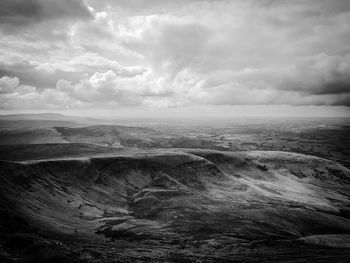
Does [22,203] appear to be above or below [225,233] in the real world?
above

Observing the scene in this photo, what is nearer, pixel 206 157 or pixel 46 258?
pixel 46 258

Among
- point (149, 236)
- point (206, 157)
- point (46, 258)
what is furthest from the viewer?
point (206, 157)

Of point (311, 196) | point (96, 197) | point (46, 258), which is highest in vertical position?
point (46, 258)

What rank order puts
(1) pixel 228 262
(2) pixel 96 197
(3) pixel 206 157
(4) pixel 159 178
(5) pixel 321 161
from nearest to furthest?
1. (1) pixel 228 262
2. (2) pixel 96 197
3. (4) pixel 159 178
4. (3) pixel 206 157
5. (5) pixel 321 161

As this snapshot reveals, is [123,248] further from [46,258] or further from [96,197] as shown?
[96,197]

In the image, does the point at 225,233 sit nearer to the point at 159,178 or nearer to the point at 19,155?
the point at 159,178

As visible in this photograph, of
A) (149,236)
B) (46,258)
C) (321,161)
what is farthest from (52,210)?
(321,161)
